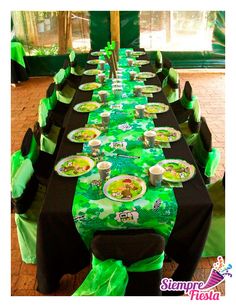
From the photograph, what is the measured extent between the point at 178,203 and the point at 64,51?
5.59 meters

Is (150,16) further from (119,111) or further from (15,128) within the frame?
(119,111)

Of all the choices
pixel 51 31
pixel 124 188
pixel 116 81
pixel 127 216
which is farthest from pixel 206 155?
pixel 51 31

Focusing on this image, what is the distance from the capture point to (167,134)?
2.61 meters

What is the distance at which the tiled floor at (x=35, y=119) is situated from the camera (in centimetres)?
237

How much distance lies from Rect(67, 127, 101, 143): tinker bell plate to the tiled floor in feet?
3.25

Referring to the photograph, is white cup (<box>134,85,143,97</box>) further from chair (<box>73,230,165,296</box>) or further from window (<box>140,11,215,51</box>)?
window (<box>140,11,215,51</box>)

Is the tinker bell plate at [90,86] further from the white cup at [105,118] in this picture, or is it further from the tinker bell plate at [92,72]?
the white cup at [105,118]

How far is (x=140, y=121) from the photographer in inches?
113

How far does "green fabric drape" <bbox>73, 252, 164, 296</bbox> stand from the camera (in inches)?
63.9

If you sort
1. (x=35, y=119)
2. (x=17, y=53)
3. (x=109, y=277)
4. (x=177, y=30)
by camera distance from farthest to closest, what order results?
1. (x=177, y=30)
2. (x=17, y=53)
3. (x=35, y=119)
4. (x=109, y=277)

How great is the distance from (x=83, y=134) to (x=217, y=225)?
4.11 feet

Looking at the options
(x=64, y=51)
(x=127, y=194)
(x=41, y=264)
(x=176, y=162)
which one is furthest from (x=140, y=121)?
(x=64, y=51)

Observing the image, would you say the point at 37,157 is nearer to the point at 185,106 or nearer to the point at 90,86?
the point at 90,86

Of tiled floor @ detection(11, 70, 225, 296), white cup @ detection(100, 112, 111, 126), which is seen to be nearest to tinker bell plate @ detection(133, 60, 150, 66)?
tiled floor @ detection(11, 70, 225, 296)
